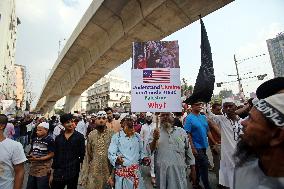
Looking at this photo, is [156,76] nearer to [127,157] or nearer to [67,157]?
[127,157]

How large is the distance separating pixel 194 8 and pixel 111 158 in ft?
16.9

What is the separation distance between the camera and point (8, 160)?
3.48 meters

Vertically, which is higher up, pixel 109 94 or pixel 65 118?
pixel 109 94

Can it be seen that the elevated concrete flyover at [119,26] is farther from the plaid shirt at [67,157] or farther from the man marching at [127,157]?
the plaid shirt at [67,157]

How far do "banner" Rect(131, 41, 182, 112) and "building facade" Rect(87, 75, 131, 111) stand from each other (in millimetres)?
102083

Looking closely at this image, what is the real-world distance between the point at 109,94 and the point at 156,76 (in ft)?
351

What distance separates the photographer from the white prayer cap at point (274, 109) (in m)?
1.30

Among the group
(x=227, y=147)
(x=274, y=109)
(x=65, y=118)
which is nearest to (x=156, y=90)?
(x=227, y=147)

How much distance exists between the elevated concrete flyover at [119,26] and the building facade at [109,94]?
92.9 meters

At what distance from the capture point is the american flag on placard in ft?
13.5

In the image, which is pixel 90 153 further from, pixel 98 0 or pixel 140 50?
pixel 98 0

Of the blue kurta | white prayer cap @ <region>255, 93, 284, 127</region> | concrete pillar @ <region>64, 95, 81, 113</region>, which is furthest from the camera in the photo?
concrete pillar @ <region>64, 95, 81, 113</region>

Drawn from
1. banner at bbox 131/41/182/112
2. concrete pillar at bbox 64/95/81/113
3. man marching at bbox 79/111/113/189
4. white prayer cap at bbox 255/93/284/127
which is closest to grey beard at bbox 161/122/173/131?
→ banner at bbox 131/41/182/112

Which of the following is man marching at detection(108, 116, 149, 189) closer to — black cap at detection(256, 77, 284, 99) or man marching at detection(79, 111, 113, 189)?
man marching at detection(79, 111, 113, 189)
